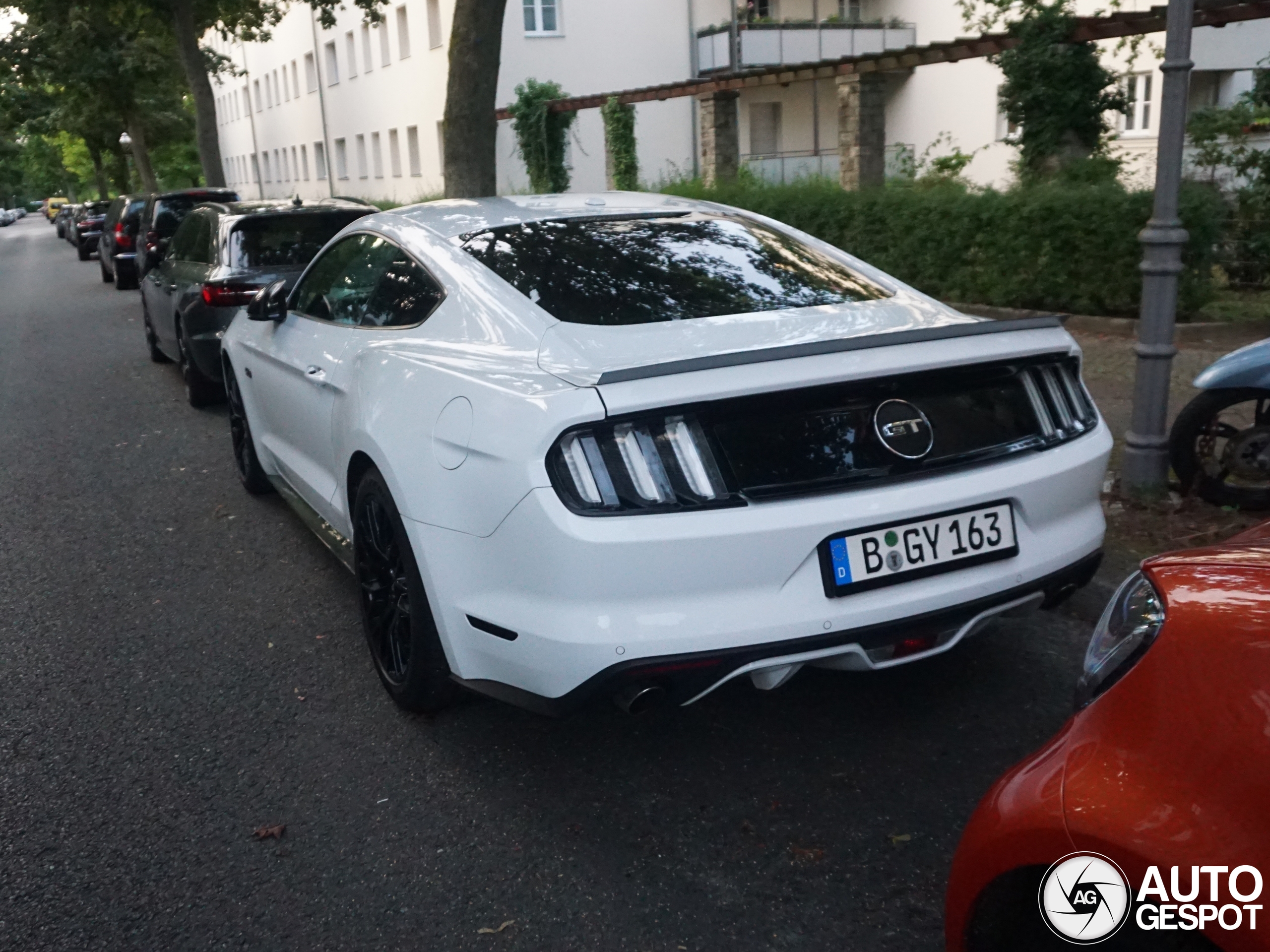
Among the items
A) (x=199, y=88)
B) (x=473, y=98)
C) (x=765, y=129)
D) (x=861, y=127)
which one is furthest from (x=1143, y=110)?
(x=473, y=98)

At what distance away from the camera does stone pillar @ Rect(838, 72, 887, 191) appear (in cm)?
1702

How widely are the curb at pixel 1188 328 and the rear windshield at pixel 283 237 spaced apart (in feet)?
15.3

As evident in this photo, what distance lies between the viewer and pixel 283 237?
9.02m

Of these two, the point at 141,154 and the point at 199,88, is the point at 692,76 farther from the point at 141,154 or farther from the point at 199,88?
the point at 141,154

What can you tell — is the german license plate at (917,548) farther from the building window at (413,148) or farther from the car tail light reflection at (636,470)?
the building window at (413,148)

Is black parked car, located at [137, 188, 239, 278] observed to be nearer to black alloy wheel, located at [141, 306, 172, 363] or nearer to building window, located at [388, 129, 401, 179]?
black alloy wheel, located at [141, 306, 172, 363]

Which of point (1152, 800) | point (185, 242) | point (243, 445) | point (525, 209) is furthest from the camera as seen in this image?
point (185, 242)

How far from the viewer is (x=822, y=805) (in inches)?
128

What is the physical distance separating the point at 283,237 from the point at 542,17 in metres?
25.9

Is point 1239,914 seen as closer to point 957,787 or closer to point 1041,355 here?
point 957,787

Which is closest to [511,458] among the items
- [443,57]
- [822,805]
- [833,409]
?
[833,409]

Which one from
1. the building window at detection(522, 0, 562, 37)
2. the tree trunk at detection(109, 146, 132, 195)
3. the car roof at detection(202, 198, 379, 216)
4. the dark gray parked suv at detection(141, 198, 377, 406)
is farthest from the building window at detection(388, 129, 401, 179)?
the car roof at detection(202, 198, 379, 216)

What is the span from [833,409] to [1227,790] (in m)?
1.59

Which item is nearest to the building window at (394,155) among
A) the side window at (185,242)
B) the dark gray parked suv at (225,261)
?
the side window at (185,242)
